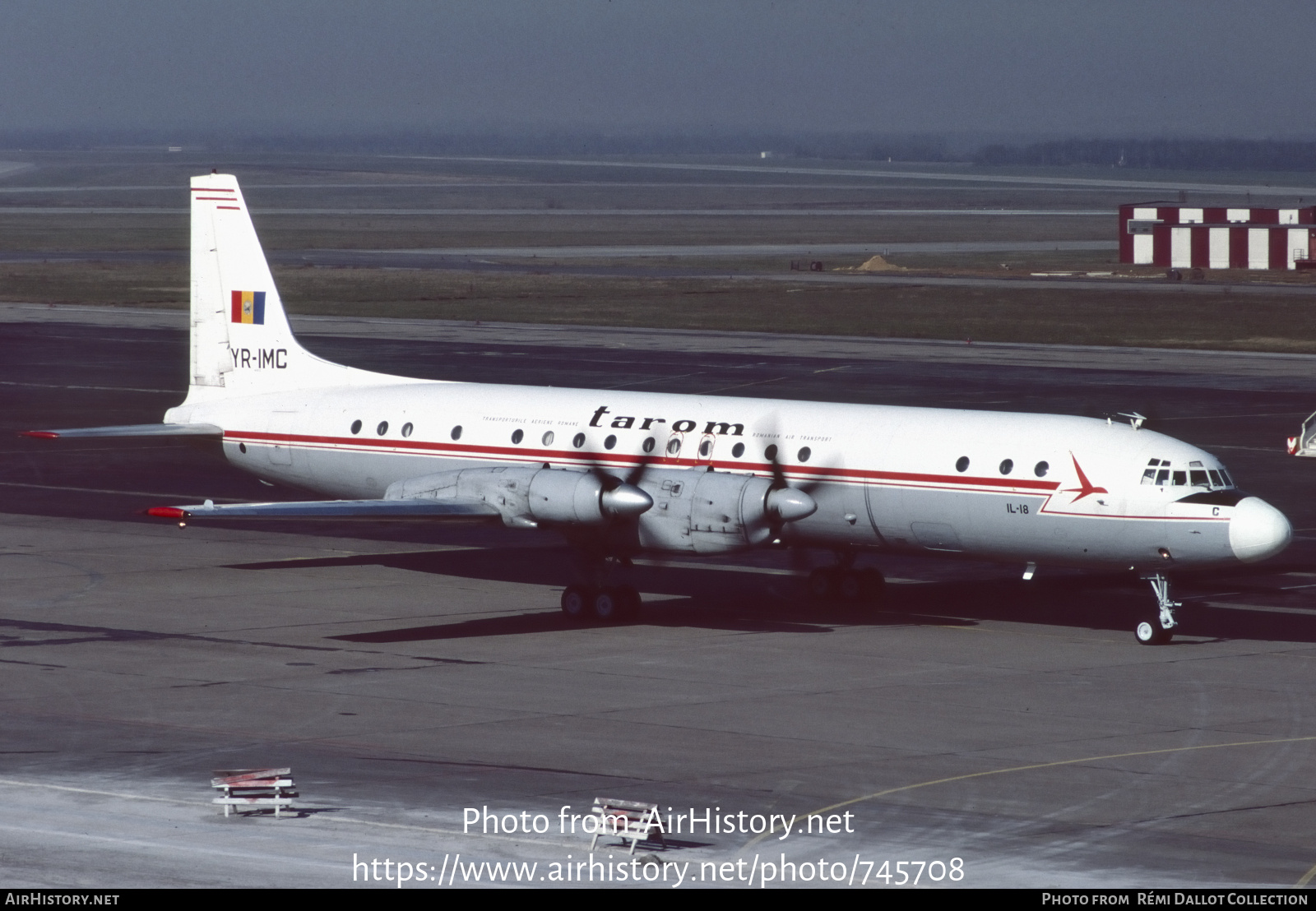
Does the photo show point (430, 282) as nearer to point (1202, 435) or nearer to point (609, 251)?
point (609, 251)

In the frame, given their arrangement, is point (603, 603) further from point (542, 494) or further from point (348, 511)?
point (348, 511)

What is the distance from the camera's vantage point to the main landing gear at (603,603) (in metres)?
31.9

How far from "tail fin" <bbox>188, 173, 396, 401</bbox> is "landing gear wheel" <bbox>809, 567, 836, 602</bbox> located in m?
9.80

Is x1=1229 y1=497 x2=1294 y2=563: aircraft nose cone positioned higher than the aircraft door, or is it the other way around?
the aircraft door

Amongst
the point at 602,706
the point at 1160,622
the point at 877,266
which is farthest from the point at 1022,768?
the point at 877,266

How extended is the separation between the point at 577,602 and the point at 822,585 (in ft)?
15.8

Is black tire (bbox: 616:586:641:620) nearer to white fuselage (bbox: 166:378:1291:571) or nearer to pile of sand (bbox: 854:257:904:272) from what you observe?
white fuselage (bbox: 166:378:1291:571)

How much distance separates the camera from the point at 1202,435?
56.0 m

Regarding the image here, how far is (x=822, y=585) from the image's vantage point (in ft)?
112

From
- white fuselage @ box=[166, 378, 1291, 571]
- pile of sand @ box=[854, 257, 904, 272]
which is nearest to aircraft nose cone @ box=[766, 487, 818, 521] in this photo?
white fuselage @ box=[166, 378, 1291, 571]

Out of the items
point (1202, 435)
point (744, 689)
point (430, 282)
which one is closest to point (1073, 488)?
point (744, 689)

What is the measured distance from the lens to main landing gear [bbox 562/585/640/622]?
1257 inches

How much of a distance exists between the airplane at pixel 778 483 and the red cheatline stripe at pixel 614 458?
1.3 inches

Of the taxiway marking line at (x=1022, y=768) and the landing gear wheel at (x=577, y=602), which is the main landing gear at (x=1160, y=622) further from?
the landing gear wheel at (x=577, y=602)
